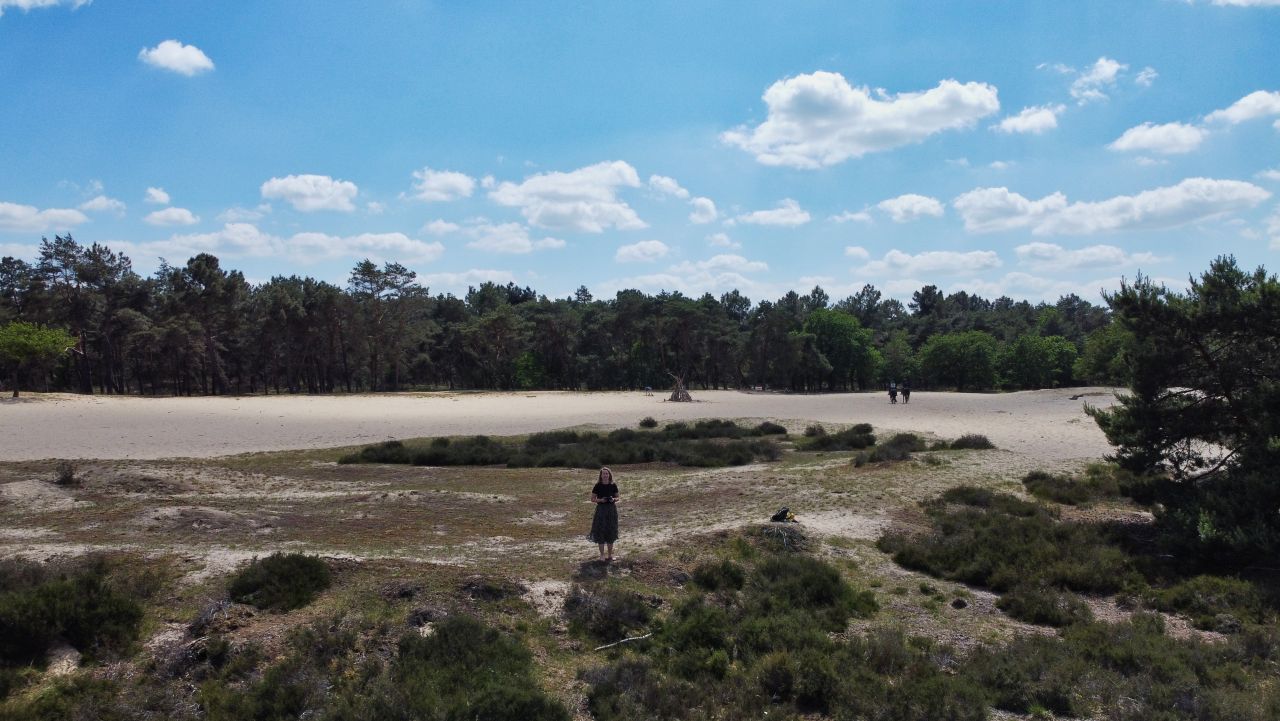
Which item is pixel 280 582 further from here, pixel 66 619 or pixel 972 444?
pixel 972 444

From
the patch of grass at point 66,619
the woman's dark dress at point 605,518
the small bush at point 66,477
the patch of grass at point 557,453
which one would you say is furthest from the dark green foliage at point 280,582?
the patch of grass at point 557,453

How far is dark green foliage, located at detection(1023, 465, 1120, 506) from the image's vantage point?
1742cm

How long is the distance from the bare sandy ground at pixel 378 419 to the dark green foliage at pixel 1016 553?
38.1 ft

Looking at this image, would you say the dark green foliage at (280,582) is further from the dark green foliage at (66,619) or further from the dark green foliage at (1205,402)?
the dark green foliage at (1205,402)

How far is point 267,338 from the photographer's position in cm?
7606

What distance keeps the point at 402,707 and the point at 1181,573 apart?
12.6 m

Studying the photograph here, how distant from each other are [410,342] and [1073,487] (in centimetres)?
7230

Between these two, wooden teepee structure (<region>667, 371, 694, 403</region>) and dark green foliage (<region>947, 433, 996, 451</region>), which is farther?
wooden teepee structure (<region>667, 371, 694, 403</region>)

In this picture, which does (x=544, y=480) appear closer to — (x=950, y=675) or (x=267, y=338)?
(x=950, y=675)

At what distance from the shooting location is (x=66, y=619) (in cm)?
841

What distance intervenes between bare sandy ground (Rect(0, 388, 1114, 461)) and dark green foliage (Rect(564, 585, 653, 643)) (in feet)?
65.5

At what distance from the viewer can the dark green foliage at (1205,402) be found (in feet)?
40.0

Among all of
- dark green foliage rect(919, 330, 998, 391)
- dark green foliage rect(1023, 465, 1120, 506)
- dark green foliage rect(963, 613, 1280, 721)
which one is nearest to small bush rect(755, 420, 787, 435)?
dark green foliage rect(1023, 465, 1120, 506)

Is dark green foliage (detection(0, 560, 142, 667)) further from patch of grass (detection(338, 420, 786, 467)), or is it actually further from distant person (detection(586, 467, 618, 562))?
patch of grass (detection(338, 420, 786, 467))
